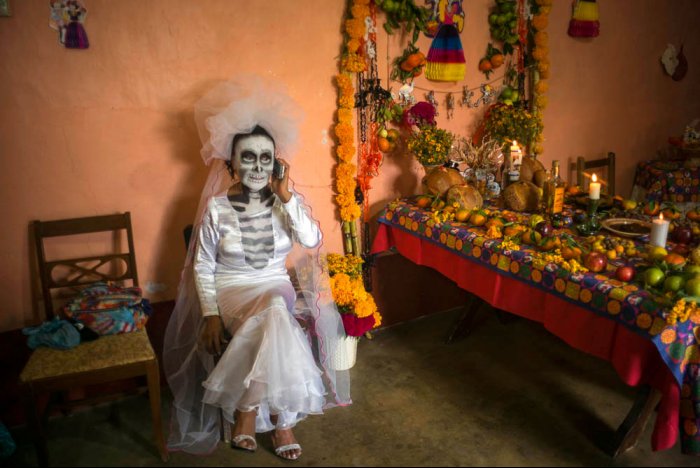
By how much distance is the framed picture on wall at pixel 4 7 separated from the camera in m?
2.36

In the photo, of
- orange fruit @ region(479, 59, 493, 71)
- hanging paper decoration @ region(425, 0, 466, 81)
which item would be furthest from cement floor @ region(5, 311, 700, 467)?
orange fruit @ region(479, 59, 493, 71)

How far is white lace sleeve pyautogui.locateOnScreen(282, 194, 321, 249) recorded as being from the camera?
2.63 meters

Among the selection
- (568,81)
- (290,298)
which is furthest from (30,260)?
(568,81)

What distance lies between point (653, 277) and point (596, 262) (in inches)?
8.7

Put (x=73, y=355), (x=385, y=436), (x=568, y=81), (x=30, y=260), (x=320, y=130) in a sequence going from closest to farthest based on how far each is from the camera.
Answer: (x=73, y=355) → (x=385, y=436) → (x=30, y=260) → (x=320, y=130) → (x=568, y=81)

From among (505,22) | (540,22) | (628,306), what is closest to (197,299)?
(628,306)

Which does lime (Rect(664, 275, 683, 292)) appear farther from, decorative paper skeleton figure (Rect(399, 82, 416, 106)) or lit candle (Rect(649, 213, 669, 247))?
decorative paper skeleton figure (Rect(399, 82, 416, 106))

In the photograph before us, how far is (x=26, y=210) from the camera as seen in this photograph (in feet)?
8.54

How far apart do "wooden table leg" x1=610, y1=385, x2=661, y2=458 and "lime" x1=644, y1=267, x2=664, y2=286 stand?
545 mm

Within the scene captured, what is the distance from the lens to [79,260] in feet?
8.75

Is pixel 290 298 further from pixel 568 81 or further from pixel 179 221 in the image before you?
pixel 568 81

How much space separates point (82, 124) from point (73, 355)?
1.15m

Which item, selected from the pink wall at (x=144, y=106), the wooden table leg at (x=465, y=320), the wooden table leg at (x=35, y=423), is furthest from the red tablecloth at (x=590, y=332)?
the wooden table leg at (x=35, y=423)

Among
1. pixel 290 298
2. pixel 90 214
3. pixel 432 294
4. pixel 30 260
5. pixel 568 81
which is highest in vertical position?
pixel 568 81
